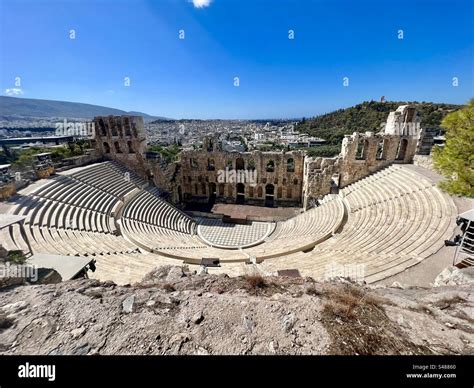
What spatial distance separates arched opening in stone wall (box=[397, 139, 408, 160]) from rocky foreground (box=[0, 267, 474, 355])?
1741 cm

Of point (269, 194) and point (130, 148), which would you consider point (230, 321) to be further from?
point (130, 148)

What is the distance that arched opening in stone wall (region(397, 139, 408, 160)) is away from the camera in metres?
17.8

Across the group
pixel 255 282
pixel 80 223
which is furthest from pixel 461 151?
pixel 80 223

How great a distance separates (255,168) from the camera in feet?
83.7

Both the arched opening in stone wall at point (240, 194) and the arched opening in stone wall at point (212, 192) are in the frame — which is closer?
the arched opening in stone wall at point (240, 194)

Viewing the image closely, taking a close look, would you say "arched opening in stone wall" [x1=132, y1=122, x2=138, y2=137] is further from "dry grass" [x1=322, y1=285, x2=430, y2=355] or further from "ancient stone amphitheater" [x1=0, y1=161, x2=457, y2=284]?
"dry grass" [x1=322, y1=285, x2=430, y2=355]

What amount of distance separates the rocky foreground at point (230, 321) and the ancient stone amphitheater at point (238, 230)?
3.68 m

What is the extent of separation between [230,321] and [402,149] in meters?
21.5

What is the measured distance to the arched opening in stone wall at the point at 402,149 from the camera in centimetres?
1784

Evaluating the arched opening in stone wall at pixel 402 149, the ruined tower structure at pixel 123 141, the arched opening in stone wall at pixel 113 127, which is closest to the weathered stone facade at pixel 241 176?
the ruined tower structure at pixel 123 141

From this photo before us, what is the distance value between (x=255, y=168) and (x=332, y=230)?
1385cm

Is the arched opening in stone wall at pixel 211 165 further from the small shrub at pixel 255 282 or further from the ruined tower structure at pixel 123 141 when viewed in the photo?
the small shrub at pixel 255 282
